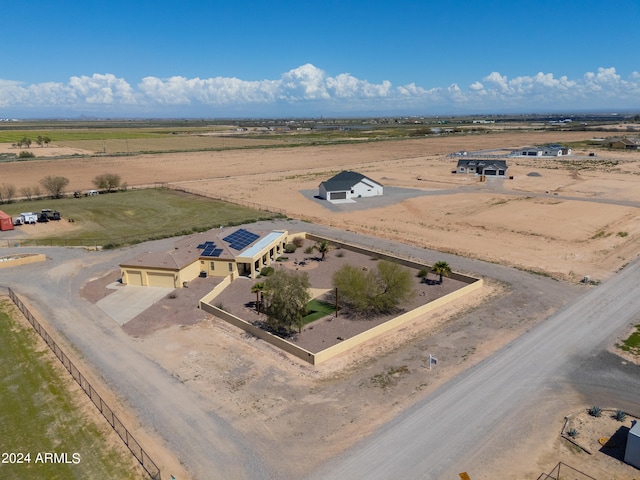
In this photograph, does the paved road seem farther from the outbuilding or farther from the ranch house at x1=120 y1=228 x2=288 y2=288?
the outbuilding

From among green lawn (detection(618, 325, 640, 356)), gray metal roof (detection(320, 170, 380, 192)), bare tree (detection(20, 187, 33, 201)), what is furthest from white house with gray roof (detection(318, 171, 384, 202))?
green lawn (detection(618, 325, 640, 356))

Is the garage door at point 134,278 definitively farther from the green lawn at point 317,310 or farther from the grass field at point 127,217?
the green lawn at point 317,310

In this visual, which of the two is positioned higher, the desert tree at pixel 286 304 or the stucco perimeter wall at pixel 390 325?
the desert tree at pixel 286 304

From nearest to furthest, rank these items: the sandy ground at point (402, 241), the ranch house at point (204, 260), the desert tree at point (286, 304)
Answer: the sandy ground at point (402, 241) → the desert tree at point (286, 304) → the ranch house at point (204, 260)

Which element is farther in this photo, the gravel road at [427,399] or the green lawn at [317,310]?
the green lawn at [317,310]

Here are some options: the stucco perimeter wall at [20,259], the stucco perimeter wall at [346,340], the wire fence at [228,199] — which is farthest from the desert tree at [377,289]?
the wire fence at [228,199]

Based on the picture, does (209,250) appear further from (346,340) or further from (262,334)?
(346,340)
